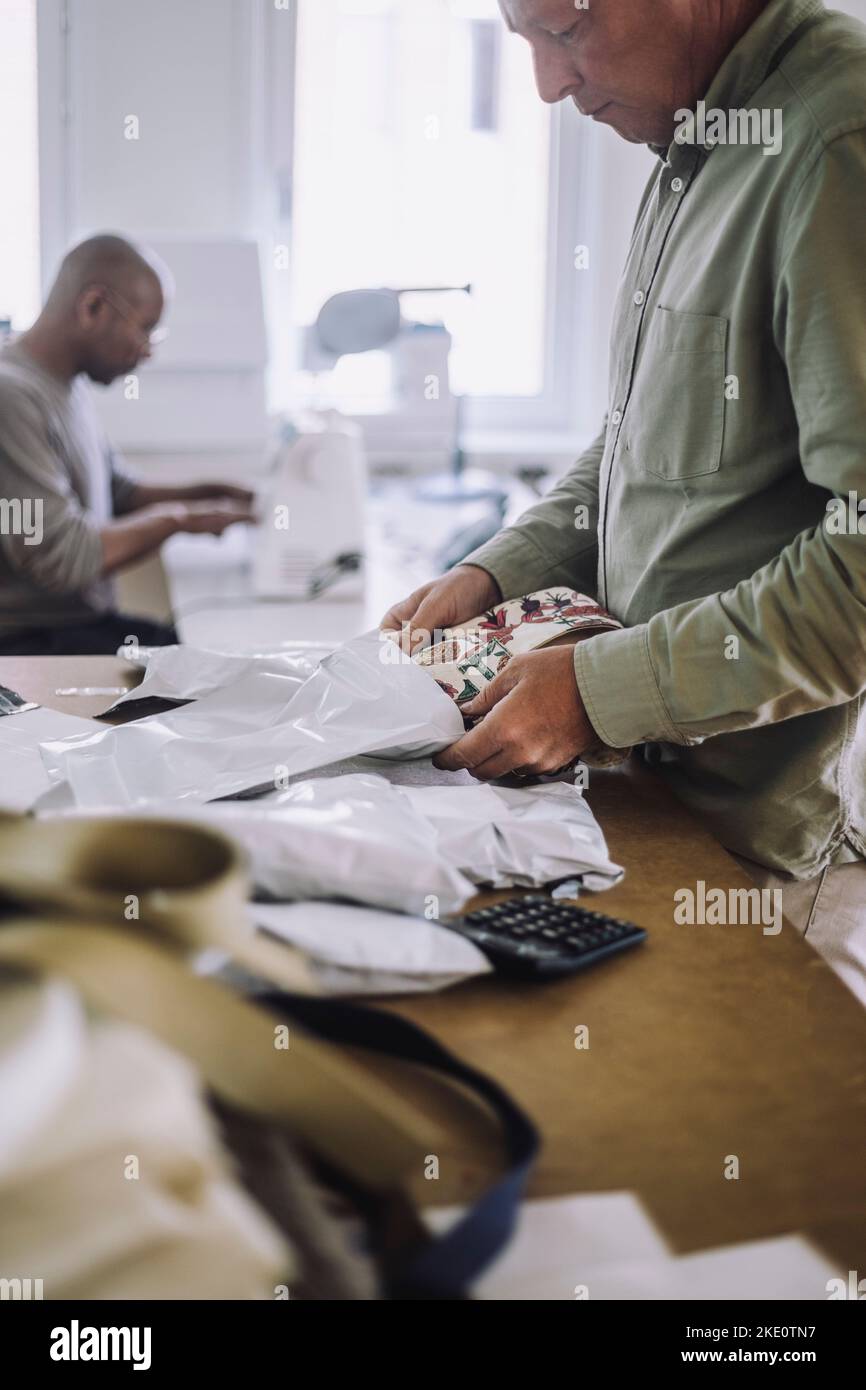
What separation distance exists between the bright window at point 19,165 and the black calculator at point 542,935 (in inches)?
115

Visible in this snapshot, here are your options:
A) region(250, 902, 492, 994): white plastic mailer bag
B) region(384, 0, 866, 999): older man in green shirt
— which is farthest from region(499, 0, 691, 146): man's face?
region(250, 902, 492, 994): white plastic mailer bag

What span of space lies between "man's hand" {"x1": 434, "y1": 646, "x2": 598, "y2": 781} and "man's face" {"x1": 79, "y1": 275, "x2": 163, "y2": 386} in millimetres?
2041

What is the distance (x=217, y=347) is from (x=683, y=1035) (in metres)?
3.00

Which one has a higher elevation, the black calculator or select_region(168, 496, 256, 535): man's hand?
select_region(168, 496, 256, 535): man's hand

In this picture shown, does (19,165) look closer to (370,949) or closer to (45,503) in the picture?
(45,503)

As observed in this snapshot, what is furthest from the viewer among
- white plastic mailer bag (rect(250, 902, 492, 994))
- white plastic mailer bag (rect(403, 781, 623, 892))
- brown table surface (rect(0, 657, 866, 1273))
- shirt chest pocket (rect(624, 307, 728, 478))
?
shirt chest pocket (rect(624, 307, 728, 478))

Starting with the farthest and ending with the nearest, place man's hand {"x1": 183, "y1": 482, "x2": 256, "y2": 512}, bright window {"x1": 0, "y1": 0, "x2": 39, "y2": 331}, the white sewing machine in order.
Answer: bright window {"x1": 0, "y1": 0, "x2": 39, "y2": 331}
man's hand {"x1": 183, "y1": 482, "x2": 256, "y2": 512}
the white sewing machine

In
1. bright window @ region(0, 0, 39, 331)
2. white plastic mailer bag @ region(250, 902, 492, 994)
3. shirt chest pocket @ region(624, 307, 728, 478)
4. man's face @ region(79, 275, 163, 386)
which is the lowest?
white plastic mailer bag @ region(250, 902, 492, 994)

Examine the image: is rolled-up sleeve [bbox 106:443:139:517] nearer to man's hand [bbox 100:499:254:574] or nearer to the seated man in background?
the seated man in background

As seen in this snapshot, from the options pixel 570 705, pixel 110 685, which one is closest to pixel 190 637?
pixel 110 685

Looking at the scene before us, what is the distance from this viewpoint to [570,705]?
3.40 feet

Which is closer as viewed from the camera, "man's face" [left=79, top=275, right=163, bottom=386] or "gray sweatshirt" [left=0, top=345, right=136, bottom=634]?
"gray sweatshirt" [left=0, top=345, right=136, bottom=634]

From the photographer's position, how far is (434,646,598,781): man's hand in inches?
39.9
